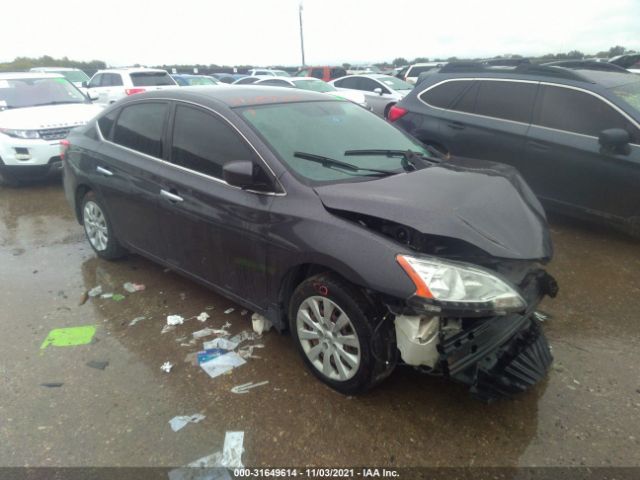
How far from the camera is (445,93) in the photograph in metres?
6.05

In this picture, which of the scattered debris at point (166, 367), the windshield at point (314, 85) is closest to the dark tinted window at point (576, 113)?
the scattered debris at point (166, 367)

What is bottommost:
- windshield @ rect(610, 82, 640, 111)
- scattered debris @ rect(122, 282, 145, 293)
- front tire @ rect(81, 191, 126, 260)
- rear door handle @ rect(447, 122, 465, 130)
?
scattered debris @ rect(122, 282, 145, 293)

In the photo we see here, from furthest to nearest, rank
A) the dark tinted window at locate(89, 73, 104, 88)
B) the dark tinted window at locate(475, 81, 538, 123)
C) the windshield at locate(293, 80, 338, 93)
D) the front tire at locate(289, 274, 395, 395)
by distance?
the dark tinted window at locate(89, 73, 104, 88)
the windshield at locate(293, 80, 338, 93)
the dark tinted window at locate(475, 81, 538, 123)
the front tire at locate(289, 274, 395, 395)

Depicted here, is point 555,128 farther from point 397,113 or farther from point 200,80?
point 200,80

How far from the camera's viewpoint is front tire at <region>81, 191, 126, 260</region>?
4352 millimetres

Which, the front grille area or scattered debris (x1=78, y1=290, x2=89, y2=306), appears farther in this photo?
the front grille area

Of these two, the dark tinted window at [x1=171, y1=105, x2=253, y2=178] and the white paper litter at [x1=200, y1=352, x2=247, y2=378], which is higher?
the dark tinted window at [x1=171, y1=105, x2=253, y2=178]

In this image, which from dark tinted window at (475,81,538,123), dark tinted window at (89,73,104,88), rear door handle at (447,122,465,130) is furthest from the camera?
dark tinted window at (89,73,104,88)

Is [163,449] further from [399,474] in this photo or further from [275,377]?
[399,474]

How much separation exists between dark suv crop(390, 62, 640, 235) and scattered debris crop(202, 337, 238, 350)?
3878mm

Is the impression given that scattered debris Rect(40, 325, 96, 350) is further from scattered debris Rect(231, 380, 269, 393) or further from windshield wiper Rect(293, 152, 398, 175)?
windshield wiper Rect(293, 152, 398, 175)

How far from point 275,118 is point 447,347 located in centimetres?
193

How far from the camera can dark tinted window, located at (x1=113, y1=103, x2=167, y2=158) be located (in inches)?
143

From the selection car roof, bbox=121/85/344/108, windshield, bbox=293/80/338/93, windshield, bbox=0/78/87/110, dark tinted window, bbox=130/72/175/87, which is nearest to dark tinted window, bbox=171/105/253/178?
car roof, bbox=121/85/344/108
